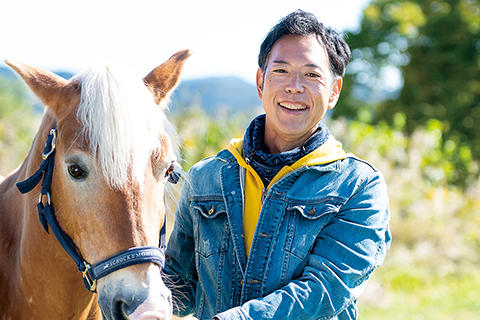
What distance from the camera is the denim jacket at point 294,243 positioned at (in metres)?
1.66

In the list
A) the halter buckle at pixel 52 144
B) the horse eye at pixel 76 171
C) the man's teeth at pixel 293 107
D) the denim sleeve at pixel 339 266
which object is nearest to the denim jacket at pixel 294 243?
the denim sleeve at pixel 339 266

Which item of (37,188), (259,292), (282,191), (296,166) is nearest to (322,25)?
(296,166)

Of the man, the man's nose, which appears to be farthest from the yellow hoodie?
the man's nose

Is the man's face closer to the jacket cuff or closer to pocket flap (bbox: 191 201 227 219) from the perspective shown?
pocket flap (bbox: 191 201 227 219)

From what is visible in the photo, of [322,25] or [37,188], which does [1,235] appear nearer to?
[37,188]

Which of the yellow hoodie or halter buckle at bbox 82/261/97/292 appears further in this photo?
the yellow hoodie

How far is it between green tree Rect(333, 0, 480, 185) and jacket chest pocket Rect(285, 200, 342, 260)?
38.9 ft

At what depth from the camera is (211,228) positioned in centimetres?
198

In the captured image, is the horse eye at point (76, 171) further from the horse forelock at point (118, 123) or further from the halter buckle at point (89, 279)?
the halter buckle at point (89, 279)

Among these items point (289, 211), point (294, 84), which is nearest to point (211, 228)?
point (289, 211)

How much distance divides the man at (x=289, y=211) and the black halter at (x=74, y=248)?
1.01 ft

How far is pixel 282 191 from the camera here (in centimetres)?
183

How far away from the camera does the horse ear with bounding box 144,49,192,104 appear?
2104 millimetres

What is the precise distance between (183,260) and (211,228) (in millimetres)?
263
